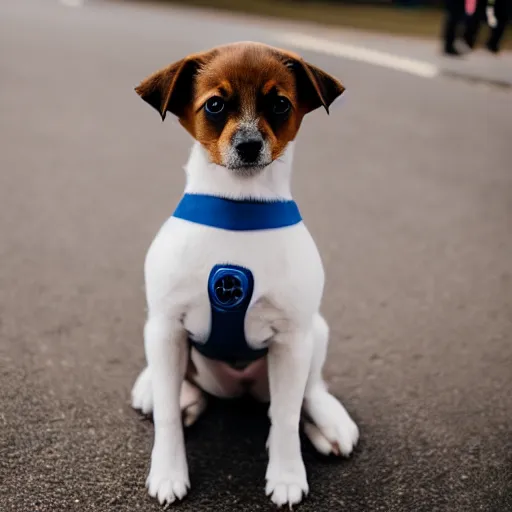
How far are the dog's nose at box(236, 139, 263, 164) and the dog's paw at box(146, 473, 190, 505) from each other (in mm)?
763

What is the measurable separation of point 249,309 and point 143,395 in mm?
572

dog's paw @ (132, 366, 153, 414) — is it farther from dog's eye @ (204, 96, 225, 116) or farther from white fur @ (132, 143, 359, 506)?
dog's eye @ (204, 96, 225, 116)

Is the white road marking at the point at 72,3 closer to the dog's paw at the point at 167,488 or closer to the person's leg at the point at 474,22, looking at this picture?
the person's leg at the point at 474,22

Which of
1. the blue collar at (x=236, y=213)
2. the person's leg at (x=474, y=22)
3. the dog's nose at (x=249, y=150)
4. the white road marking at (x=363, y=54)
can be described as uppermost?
the person's leg at (x=474, y=22)

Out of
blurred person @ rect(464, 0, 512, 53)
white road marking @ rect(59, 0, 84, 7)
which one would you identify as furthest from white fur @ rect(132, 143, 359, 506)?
white road marking @ rect(59, 0, 84, 7)

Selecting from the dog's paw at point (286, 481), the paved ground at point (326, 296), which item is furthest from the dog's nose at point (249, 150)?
the paved ground at point (326, 296)

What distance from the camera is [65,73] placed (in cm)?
587

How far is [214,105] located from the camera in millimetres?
1402

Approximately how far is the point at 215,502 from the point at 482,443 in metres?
0.75

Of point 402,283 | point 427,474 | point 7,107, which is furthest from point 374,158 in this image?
point 427,474

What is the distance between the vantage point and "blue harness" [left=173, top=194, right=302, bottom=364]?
4.76ft

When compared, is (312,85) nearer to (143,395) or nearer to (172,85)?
(172,85)

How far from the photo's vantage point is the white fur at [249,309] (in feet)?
4.83

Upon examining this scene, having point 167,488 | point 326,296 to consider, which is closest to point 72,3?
point 326,296
